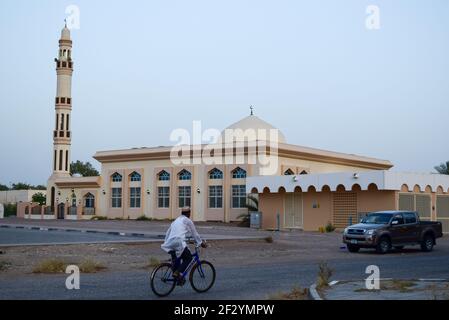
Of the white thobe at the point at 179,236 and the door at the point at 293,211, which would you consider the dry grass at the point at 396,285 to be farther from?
the door at the point at 293,211

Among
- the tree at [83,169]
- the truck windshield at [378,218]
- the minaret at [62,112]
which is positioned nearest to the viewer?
the truck windshield at [378,218]

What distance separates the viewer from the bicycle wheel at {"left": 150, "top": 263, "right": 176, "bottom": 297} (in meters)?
11.9

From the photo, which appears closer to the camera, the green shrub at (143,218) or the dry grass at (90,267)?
the dry grass at (90,267)

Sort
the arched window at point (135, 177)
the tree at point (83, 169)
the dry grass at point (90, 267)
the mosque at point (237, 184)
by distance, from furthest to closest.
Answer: the tree at point (83, 169)
the arched window at point (135, 177)
the mosque at point (237, 184)
the dry grass at point (90, 267)

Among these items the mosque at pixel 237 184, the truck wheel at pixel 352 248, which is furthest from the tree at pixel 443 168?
the truck wheel at pixel 352 248

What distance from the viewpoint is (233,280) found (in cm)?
1497

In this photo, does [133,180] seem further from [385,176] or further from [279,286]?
[279,286]

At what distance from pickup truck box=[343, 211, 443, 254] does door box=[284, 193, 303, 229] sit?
17287mm

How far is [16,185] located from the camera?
122375 millimetres

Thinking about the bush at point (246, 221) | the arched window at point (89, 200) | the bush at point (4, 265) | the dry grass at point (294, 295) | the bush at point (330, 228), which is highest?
the arched window at point (89, 200)

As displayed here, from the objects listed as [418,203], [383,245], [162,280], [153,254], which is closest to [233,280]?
[162,280]

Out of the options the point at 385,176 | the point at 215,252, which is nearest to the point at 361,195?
the point at 385,176

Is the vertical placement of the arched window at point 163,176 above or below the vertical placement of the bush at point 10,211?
above

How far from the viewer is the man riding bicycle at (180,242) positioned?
471 inches
